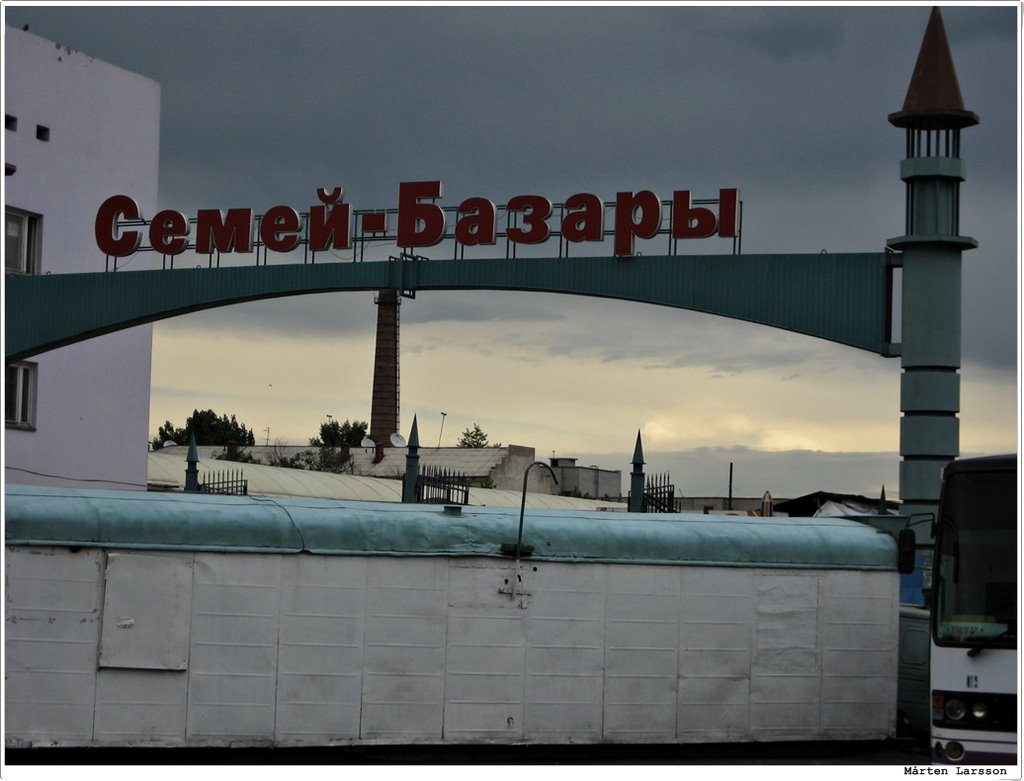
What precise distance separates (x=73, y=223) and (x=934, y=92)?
20904mm

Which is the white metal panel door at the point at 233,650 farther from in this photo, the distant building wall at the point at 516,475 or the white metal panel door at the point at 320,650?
the distant building wall at the point at 516,475

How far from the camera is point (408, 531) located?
15.8 m

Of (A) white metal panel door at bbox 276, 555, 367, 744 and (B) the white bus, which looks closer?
(B) the white bus

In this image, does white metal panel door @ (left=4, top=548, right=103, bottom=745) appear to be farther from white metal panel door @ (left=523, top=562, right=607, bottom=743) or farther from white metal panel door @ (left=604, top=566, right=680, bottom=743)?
white metal panel door @ (left=604, top=566, right=680, bottom=743)

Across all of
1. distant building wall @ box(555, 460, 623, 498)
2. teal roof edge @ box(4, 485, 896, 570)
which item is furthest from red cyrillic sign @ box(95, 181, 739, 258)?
distant building wall @ box(555, 460, 623, 498)

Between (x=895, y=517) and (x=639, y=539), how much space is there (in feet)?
11.7

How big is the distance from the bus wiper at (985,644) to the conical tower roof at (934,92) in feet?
36.2

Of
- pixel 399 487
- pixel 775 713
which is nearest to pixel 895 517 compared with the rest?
pixel 775 713

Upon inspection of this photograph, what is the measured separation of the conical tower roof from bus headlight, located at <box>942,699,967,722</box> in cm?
1139

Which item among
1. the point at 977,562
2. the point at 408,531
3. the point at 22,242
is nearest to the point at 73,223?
the point at 22,242

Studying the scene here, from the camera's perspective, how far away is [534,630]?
15883 mm

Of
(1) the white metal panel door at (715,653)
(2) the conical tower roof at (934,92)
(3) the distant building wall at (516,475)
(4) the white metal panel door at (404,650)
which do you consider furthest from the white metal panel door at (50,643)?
(3) the distant building wall at (516,475)

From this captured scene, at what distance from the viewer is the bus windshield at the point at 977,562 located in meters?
12.1

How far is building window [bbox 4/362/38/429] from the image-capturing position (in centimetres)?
3203
